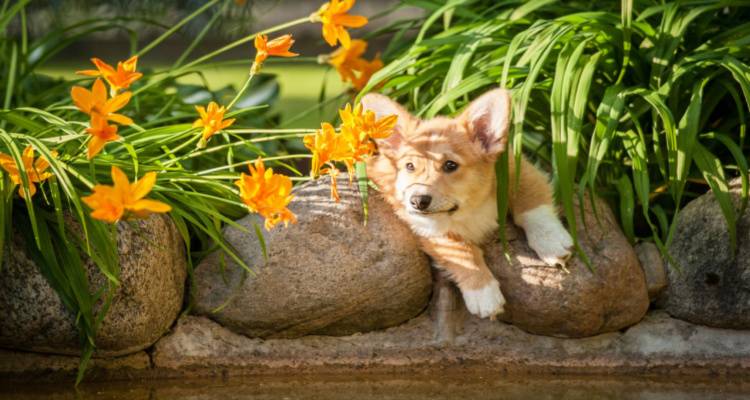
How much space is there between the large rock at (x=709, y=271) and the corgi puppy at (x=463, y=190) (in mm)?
311

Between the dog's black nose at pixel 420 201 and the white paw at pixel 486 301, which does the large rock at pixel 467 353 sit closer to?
the white paw at pixel 486 301

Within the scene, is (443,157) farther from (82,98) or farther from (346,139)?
(82,98)

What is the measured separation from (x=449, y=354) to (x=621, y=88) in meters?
0.83

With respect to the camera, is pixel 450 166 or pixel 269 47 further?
pixel 450 166

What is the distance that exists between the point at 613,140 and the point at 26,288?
1555 mm

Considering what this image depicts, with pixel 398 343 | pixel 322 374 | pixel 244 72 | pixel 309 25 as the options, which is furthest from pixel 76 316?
pixel 309 25

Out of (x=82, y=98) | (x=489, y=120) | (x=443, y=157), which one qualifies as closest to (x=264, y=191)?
(x=82, y=98)

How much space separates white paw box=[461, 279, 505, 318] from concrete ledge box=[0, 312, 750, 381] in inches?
3.6

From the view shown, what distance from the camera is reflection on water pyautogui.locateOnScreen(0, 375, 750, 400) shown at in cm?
238

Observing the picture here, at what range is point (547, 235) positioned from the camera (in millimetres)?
2660

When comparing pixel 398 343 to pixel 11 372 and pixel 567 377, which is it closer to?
pixel 567 377

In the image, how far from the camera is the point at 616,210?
2.92 meters

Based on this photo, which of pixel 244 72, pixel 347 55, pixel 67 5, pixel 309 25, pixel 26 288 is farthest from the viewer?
pixel 309 25

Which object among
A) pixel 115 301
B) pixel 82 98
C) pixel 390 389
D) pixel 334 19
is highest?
pixel 334 19
